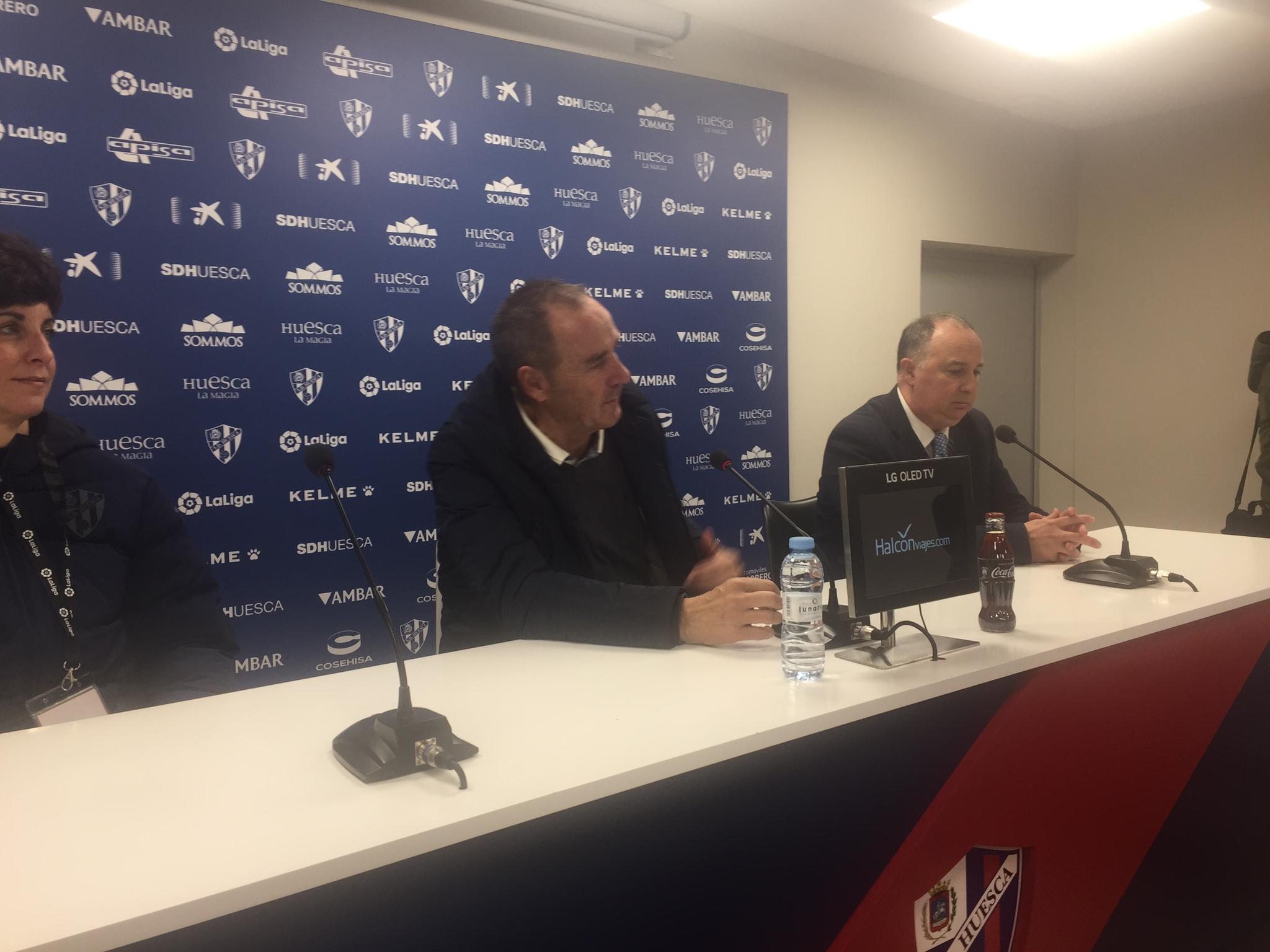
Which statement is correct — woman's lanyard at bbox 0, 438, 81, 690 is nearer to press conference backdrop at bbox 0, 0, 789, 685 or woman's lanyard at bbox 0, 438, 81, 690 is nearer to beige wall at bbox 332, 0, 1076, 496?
press conference backdrop at bbox 0, 0, 789, 685

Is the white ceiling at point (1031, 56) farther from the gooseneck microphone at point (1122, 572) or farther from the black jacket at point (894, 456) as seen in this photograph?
the gooseneck microphone at point (1122, 572)

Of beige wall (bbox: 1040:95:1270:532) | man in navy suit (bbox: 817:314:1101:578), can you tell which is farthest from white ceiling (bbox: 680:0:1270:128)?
man in navy suit (bbox: 817:314:1101:578)

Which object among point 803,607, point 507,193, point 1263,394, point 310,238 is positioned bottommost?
point 803,607

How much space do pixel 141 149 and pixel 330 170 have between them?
0.52 metres

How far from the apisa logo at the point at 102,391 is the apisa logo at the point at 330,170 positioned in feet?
2.69

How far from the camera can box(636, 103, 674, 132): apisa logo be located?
3.36 meters

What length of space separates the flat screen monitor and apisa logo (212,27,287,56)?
7.51 feet

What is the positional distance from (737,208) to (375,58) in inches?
60.6

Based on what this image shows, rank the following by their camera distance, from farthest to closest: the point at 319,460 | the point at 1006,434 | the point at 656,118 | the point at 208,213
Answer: the point at 656,118, the point at 208,213, the point at 1006,434, the point at 319,460

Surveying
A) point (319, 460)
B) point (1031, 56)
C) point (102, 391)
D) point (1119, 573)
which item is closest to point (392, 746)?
point (319, 460)

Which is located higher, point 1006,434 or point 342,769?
point 1006,434

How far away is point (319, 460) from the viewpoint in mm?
1208

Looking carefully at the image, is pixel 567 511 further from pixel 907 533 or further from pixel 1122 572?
pixel 1122 572

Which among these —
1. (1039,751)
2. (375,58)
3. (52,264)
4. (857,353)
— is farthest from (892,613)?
(857,353)
